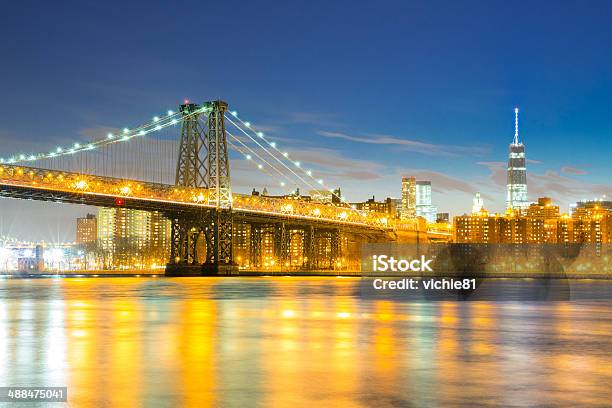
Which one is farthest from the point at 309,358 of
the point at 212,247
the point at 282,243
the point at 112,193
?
the point at 282,243

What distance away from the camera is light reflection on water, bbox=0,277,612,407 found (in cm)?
1184

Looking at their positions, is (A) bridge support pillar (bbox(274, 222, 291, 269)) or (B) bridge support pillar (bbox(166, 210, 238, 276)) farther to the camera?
(A) bridge support pillar (bbox(274, 222, 291, 269))

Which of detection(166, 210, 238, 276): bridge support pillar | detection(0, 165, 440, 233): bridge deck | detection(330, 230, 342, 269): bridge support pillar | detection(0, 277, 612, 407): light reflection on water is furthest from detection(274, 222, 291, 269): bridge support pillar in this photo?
detection(0, 277, 612, 407): light reflection on water

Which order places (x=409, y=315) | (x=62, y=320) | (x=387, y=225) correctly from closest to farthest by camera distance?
(x=62, y=320)
(x=409, y=315)
(x=387, y=225)

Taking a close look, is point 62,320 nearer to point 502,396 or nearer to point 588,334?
point 588,334

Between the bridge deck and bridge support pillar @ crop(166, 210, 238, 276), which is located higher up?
the bridge deck

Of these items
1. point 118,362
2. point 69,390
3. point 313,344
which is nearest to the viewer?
point 69,390

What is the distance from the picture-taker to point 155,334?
20.2 m

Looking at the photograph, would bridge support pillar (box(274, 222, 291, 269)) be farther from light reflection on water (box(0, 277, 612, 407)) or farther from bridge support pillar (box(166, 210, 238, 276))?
light reflection on water (box(0, 277, 612, 407))

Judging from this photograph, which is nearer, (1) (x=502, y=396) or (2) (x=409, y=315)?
(1) (x=502, y=396)

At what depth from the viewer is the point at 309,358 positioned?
51.8 feet

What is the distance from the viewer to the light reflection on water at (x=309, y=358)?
11.8 metres

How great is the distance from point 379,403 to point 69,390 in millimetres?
4289

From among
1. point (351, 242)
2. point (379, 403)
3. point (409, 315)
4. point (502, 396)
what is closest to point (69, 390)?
point (379, 403)
